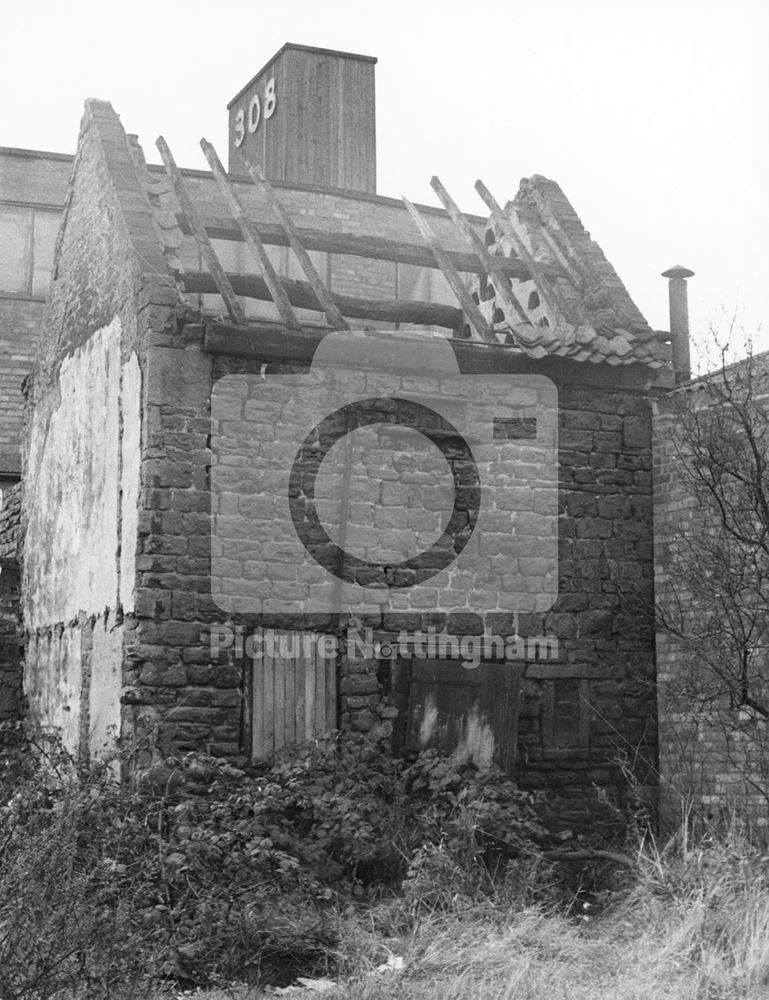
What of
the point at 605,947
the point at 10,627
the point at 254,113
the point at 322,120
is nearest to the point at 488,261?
the point at 10,627

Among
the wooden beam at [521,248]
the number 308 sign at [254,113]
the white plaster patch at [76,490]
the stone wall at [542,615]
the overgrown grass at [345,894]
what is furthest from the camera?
the number 308 sign at [254,113]

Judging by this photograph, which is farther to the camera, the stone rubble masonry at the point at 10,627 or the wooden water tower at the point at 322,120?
the wooden water tower at the point at 322,120

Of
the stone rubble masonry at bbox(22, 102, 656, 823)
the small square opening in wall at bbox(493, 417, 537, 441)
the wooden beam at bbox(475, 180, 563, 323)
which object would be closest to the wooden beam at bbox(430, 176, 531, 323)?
the wooden beam at bbox(475, 180, 563, 323)

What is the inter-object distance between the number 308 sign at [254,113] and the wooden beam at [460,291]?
9.63 meters

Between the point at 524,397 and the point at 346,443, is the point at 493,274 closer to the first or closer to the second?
the point at 524,397

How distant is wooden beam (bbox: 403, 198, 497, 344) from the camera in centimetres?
A: 1166

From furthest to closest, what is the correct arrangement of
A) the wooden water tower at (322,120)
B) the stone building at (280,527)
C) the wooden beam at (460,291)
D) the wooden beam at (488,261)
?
the wooden water tower at (322,120)
the wooden beam at (488,261)
the wooden beam at (460,291)
the stone building at (280,527)

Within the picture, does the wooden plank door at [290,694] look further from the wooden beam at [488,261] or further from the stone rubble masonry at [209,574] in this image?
the wooden beam at [488,261]

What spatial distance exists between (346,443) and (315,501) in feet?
1.80

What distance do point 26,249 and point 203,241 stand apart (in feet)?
33.4

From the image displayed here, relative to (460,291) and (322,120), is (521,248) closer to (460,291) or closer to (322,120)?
(460,291)

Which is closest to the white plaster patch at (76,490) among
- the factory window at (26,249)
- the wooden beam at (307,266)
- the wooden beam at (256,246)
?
the wooden beam at (256,246)

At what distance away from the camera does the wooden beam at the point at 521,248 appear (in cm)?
1246

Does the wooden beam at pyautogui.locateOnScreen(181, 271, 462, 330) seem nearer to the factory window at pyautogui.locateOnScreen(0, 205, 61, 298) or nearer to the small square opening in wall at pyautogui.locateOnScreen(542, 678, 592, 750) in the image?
the small square opening in wall at pyautogui.locateOnScreen(542, 678, 592, 750)
